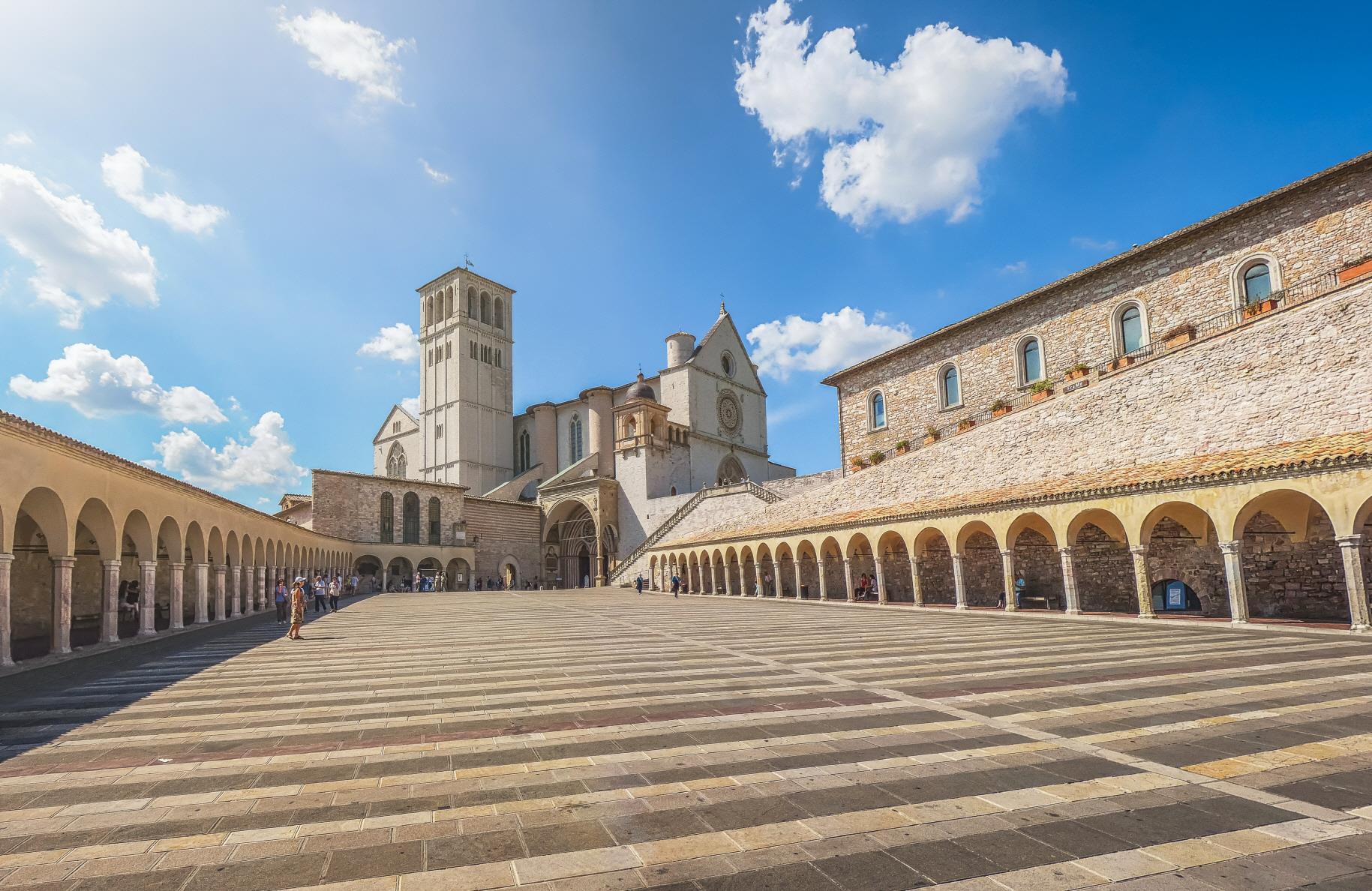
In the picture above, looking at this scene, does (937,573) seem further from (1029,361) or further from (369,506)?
(369,506)

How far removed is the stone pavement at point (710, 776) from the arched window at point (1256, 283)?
14076 mm

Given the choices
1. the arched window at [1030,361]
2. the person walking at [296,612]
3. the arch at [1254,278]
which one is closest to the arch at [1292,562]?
the arch at [1254,278]

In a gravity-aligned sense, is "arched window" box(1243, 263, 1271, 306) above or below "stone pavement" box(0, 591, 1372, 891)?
above

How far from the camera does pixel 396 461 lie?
70.1 meters

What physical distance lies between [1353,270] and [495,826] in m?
21.1

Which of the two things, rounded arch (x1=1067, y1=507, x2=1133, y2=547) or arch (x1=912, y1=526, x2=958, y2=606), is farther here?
arch (x1=912, y1=526, x2=958, y2=606)

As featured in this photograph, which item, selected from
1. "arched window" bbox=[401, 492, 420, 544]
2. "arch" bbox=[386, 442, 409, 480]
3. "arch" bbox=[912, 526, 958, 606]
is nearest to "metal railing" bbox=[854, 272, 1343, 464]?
"arch" bbox=[912, 526, 958, 606]

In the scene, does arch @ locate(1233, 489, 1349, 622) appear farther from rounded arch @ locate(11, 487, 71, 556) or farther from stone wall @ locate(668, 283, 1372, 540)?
rounded arch @ locate(11, 487, 71, 556)

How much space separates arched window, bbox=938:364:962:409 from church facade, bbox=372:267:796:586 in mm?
18591

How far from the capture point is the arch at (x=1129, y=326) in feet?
78.6

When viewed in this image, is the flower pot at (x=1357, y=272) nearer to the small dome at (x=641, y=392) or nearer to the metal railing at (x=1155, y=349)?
the metal railing at (x=1155, y=349)

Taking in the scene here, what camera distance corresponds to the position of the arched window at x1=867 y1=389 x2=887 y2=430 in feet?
113

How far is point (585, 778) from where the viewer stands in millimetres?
5160

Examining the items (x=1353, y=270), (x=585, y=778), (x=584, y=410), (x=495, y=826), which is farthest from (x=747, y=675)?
(x=584, y=410)
